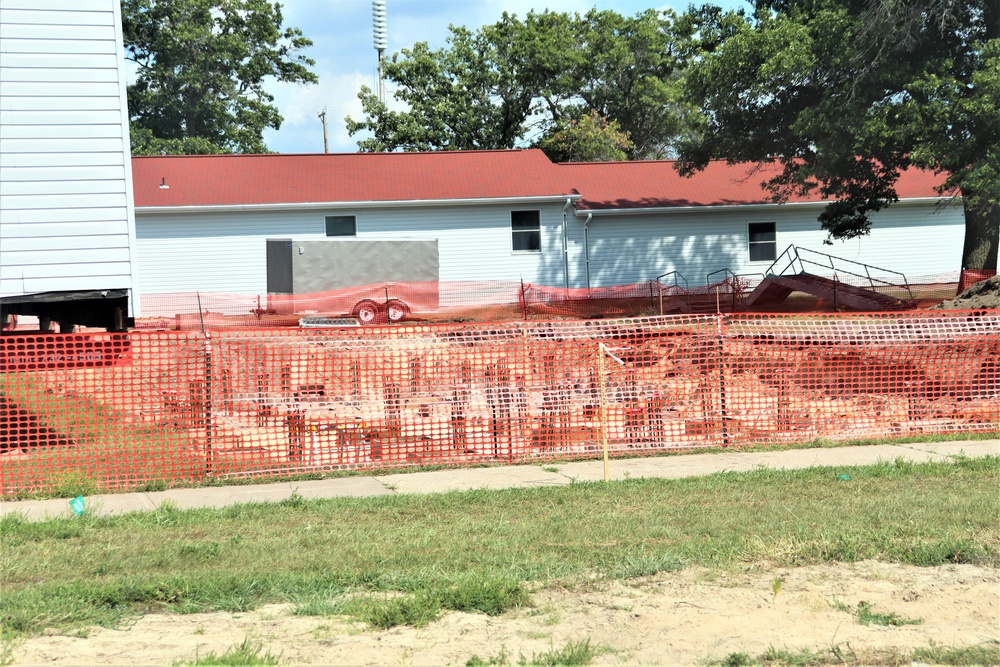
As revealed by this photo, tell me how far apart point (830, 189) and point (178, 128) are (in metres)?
35.8

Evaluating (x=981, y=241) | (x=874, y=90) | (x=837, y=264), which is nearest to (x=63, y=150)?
(x=874, y=90)

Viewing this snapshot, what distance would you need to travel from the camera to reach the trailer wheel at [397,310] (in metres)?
27.3

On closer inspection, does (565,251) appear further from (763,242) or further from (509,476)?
(509,476)

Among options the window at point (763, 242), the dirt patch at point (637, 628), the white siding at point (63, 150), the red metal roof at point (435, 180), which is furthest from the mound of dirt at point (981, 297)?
the window at point (763, 242)

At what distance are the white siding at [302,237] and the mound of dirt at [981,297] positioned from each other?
15105mm

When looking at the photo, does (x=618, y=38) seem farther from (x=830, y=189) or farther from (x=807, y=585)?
(x=807, y=585)

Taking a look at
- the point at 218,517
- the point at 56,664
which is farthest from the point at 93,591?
the point at 218,517

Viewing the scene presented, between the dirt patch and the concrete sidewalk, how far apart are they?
328cm

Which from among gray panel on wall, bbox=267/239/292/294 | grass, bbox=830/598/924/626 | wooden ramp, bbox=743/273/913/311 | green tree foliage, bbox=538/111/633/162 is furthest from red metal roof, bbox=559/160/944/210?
grass, bbox=830/598/924/626

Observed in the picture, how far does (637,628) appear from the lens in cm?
489

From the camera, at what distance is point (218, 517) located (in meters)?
7.50

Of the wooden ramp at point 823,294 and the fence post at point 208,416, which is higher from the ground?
the wooden ramp at point 823,294

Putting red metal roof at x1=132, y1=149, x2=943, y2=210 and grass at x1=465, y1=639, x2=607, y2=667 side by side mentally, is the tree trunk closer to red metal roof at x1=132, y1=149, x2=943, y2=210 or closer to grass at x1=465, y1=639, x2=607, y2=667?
red metal roof at x1=132, y1=149, x2=943, y2=210

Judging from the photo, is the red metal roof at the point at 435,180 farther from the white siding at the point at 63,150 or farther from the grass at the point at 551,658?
the grass at the point at 551,658
